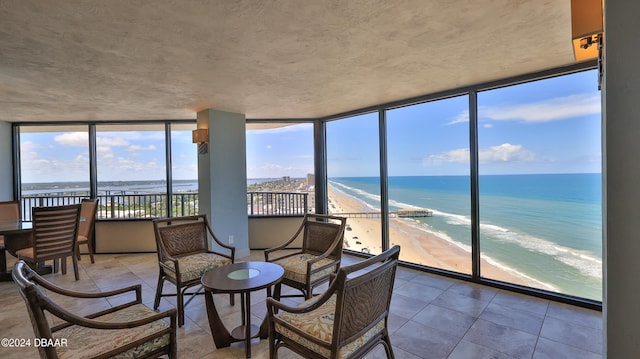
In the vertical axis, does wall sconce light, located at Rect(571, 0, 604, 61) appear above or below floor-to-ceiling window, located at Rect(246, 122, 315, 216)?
above

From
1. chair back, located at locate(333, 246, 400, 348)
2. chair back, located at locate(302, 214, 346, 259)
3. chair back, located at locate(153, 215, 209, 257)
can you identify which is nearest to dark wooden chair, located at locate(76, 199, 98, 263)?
chair back, located at locate(153, 215, 209, 257)

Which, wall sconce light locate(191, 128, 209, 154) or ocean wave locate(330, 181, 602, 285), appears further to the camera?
wall sconce light locate(191, 128, 209, 154)

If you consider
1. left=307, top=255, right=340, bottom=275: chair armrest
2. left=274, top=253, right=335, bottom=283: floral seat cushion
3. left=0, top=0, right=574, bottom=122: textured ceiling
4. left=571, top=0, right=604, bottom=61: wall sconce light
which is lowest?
left=274, top=253, right=335, bottom=283: floral seat cushion

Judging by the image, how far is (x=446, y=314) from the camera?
2.62m

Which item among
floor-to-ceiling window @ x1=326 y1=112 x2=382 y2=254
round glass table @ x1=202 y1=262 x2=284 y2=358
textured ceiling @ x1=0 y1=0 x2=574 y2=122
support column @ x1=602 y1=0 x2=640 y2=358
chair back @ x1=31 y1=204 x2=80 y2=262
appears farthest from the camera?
floor-to-ceiling window @ x1=326 y1=112 x2=382 y2=254

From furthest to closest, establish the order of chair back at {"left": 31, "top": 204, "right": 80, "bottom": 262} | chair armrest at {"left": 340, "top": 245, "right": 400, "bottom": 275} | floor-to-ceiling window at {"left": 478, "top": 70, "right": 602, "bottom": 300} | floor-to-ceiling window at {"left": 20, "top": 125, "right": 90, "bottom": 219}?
floor-to-ceiling window at {"left": 20, "top": 125, "right": 90, "bottom": 219}
chair back at {"left": 31, "top": 204, "right": 80, "bottom": 262}
floor-to-ceiling window at {"left": 478, "top": 70, "right": 602, "bottom": 300}
chair armrest at {"left": 340, "top": 245, "right": 400, "bottom": 275}

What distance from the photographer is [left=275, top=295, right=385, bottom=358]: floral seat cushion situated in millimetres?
1484

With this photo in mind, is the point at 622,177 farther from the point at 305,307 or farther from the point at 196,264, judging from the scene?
the point at 196,264

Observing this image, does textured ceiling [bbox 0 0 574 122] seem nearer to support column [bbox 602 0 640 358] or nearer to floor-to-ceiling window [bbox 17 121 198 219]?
support column [bbox 602 0 640 358]

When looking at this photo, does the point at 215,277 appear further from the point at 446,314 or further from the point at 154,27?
the point at 446,314

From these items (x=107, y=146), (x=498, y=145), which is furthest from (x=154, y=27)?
(x=107, y=146)

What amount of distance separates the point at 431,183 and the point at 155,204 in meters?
4.84

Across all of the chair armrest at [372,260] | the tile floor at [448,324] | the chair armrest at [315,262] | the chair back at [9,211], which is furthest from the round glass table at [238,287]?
the chair back at [9,211]

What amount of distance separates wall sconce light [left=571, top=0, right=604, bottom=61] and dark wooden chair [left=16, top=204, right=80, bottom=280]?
5.16 metres
